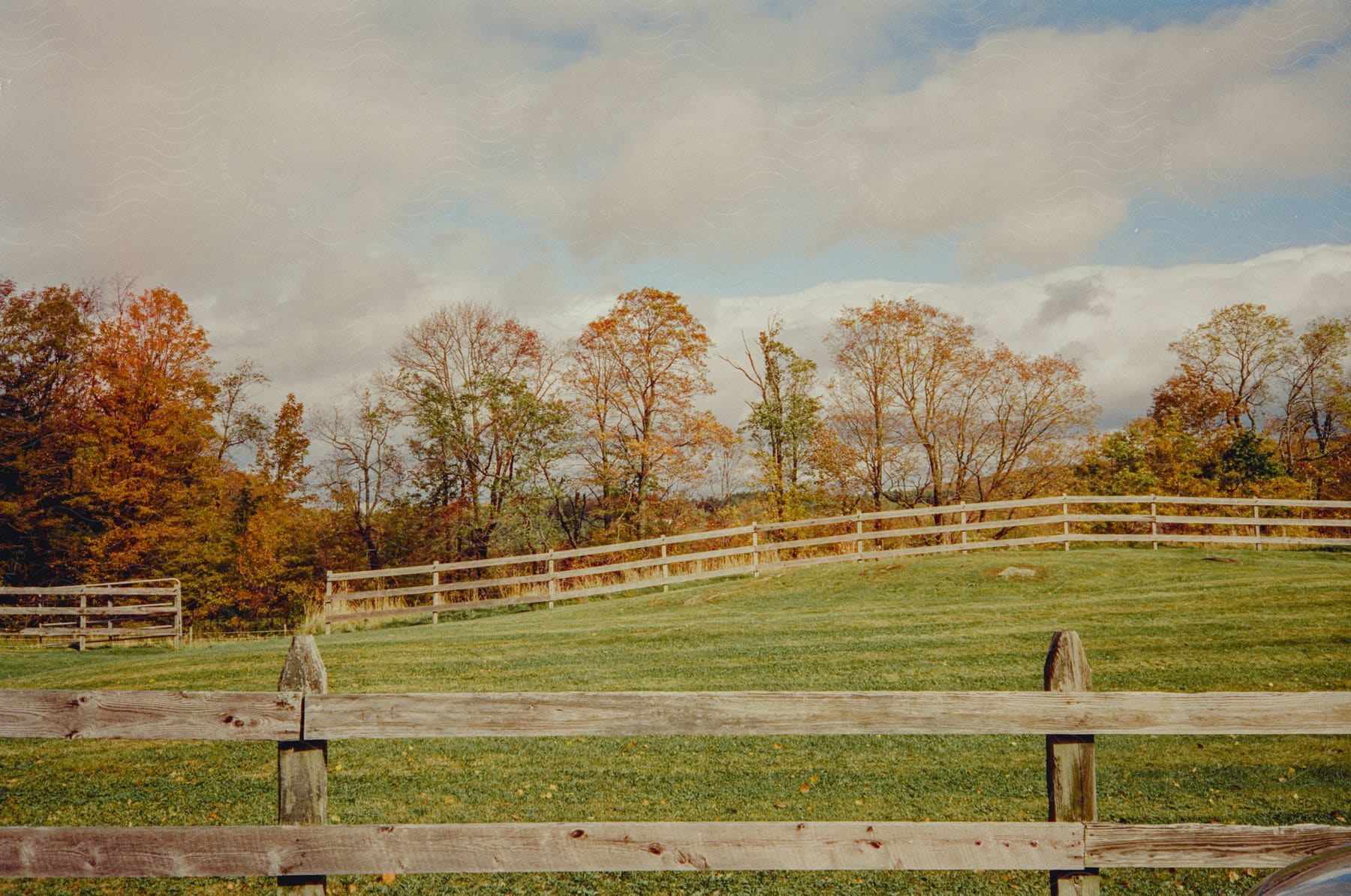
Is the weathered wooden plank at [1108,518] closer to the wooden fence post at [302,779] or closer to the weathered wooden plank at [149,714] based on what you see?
the wooden fence post at [302,779]

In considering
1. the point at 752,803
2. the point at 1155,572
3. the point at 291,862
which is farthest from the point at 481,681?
the point at 1155,572

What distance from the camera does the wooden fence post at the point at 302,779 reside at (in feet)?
10.7

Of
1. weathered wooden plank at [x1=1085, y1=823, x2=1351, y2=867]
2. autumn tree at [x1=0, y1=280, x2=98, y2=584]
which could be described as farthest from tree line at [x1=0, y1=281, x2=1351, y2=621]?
weathered wooden plank at [x1=1085, y1=823, x2=1351, y2=867]

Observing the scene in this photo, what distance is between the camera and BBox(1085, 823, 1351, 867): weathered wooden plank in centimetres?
327

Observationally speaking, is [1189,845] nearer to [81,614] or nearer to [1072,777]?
[1072,777]

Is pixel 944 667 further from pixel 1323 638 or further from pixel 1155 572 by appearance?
pixel 1155 572

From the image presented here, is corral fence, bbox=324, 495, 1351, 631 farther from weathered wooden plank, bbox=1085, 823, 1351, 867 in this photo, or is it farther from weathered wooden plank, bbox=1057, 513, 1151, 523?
Answer: weathered wooden plank, bbox=1085, 823, 1351, 867

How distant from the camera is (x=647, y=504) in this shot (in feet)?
109

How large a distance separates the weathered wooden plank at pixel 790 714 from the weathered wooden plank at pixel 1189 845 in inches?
15.2

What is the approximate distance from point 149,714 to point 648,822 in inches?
81.4

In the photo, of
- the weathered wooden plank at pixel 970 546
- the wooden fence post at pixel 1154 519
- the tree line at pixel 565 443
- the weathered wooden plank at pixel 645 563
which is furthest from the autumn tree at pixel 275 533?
the wooden fence post at pixel 1154 519

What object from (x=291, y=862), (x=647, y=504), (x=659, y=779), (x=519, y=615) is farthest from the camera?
(x=647, y=504)

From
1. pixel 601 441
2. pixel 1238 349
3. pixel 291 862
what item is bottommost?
pixel 291 862

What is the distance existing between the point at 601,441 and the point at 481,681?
73.5 ft
